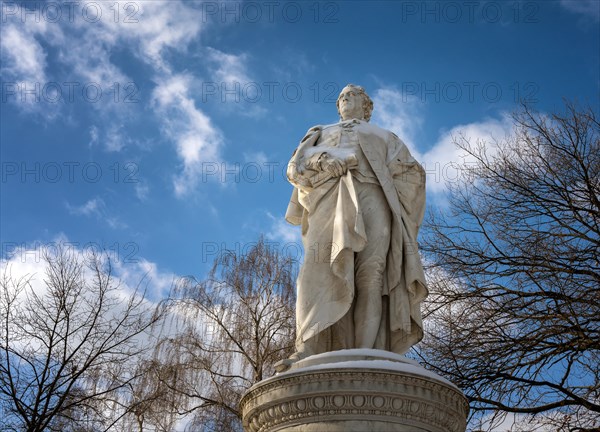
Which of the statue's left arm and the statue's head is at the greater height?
the statue's head

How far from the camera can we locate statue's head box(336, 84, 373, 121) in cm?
819

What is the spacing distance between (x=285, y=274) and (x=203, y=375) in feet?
9.12

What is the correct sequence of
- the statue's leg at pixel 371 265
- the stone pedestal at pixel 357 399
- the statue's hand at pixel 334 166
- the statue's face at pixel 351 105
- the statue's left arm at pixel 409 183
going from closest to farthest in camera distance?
the stone pedestal at pixel 357 399
the statue's leg at pixel 371 265
the statue's hand at pixel 334 166
the statue's left arm at pixel 409 183
the statue's face at pixel 351 105

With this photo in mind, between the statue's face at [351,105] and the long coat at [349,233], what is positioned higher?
the statue's face at [351,105]

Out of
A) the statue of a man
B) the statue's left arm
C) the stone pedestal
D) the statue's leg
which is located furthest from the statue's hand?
the stone pedestal

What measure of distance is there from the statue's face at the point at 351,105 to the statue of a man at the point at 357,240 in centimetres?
35

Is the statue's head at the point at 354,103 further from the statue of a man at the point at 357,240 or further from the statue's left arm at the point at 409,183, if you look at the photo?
the statue's left arm at the point at 409,183

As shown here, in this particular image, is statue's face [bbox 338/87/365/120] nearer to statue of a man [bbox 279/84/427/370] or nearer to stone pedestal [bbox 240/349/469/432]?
statue of a man [bbox 279/84/427/370]

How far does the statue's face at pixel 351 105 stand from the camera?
8180 mm

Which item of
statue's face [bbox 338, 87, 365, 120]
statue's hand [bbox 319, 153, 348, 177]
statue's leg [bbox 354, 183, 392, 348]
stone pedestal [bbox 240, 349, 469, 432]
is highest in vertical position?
statue's face [bbox 338, 87, 365, 120]

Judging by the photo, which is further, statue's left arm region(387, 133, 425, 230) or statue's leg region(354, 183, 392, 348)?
statue's left arm region(387, 133, 425, 230)

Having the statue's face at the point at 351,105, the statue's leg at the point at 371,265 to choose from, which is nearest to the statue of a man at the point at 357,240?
the statue's leg at the point at 371,265

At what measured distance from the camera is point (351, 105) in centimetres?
819

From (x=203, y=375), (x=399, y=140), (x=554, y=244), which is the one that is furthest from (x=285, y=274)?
(x=399, y=140)
